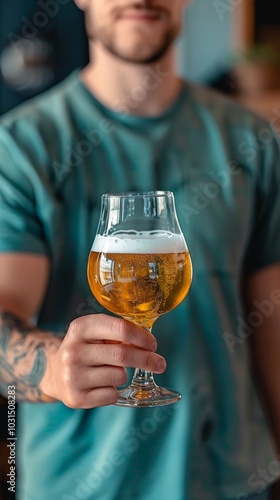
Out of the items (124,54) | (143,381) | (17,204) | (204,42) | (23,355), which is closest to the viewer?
(143,381)

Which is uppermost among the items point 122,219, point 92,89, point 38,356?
point 92,89

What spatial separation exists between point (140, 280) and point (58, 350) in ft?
0.43

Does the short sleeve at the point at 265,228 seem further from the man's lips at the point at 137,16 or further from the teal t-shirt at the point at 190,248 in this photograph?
the man's lips at the point at 137,16

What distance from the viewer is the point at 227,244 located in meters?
1.17

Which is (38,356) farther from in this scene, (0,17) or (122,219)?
(0,17)

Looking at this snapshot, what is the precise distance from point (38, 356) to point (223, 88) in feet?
2.23

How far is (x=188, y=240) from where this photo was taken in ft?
3.82

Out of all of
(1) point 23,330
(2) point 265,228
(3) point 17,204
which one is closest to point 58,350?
(1) point 23,330

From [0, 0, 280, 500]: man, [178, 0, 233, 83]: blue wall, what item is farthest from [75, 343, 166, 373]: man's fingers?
[178, 0, 233, 83]: blue wall

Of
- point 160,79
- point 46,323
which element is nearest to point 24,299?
point 46,323

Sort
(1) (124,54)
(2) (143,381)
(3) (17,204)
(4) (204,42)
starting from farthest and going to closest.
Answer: (4) (204,42), (1) (124,54), (3) (17,204), (2) (143,381)

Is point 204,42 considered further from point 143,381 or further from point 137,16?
point 143,381

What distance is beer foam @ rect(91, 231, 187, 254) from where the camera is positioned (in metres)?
0.73

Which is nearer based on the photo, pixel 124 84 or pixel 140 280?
pixel 140 280
